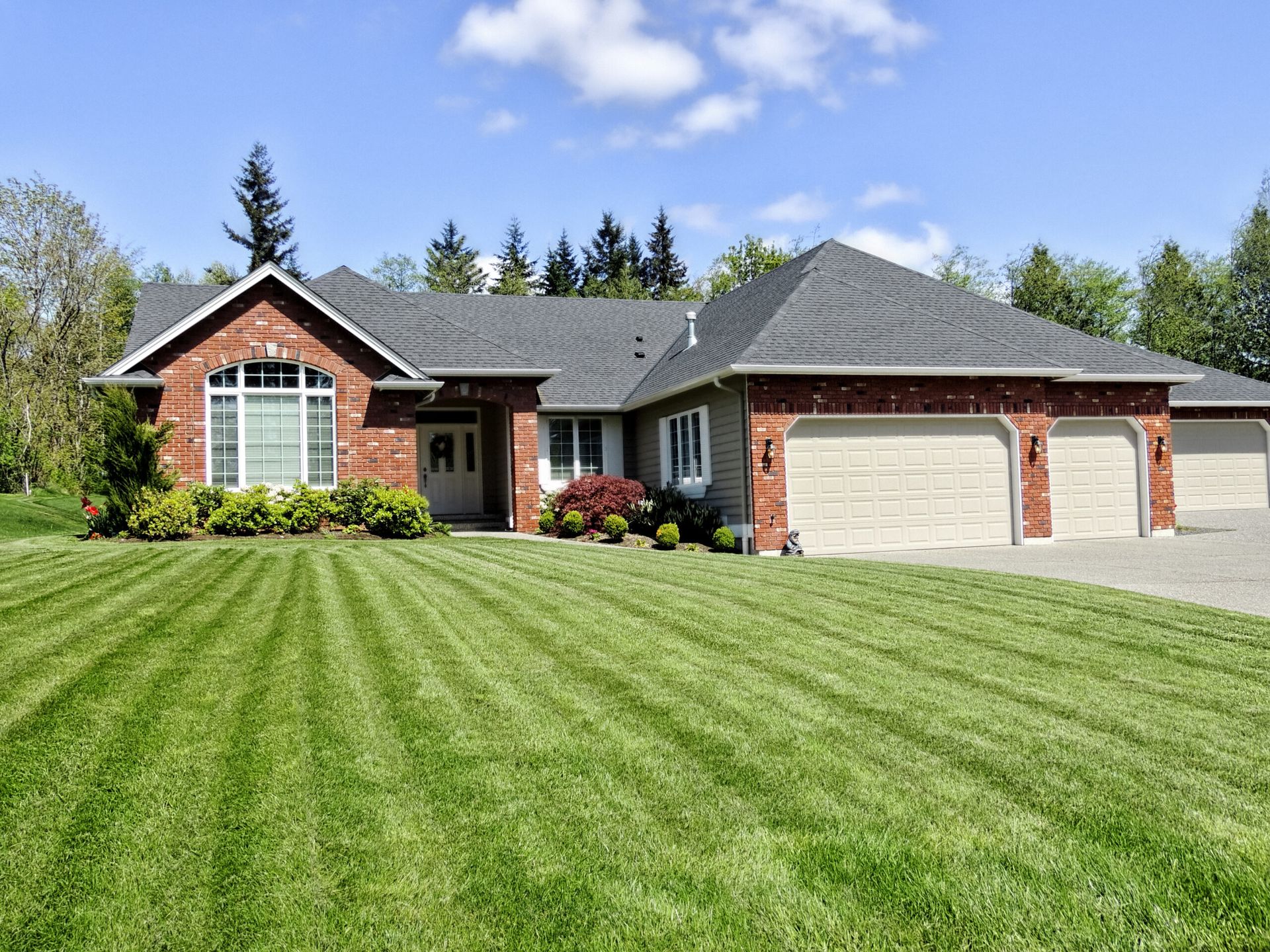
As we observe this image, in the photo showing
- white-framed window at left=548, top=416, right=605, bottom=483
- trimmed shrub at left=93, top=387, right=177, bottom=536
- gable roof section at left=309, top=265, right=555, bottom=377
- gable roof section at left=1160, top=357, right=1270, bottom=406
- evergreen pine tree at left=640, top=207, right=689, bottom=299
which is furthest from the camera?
evergreen pine tree at left=640, top=207, right=689, bottom=299

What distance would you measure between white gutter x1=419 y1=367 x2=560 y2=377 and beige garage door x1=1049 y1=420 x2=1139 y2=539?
10.3 m

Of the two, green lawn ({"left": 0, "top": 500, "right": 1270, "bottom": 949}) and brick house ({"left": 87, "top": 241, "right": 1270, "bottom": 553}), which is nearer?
green lawn ({"left": 0, "top": 500, "right": 1270, "bottom": 949})

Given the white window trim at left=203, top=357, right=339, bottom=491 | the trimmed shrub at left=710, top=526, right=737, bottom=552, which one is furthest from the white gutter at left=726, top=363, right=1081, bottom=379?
the white window trim at left=203, top=357, right=339, bottom=491

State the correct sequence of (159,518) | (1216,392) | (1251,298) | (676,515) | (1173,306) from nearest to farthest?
1. (159,518)
2. (676,515)
3. (1216,392)
4. (1251,298)
5. (1173,306)

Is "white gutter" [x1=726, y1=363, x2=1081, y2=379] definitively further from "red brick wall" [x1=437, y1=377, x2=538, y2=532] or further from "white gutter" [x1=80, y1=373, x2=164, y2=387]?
"white gutter" [x1=80, y1=373, x2=164, y2=387]

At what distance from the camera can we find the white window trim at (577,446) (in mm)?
21562

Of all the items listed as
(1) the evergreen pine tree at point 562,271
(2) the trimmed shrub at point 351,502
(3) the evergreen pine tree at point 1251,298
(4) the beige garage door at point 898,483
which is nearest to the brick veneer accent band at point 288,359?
(2) the trimmed shrub at point 351,502

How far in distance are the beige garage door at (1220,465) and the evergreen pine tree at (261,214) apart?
40.0 metres

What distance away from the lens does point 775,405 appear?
54.4ft

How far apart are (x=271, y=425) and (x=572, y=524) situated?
19.3ft

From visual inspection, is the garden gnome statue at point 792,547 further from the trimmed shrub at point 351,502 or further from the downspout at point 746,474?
the trimmed shrub at point 351,502

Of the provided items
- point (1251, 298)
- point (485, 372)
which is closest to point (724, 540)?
point (485, 372)

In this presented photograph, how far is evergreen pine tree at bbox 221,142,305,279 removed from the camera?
47.8 m

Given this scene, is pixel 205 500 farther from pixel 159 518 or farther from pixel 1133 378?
pixel 1133 378
